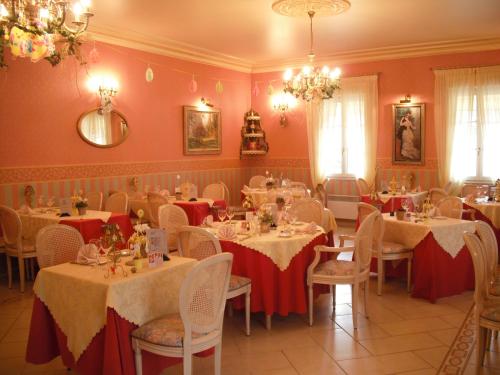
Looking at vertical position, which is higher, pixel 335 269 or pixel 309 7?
pixel 309 7

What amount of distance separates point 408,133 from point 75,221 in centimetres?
639

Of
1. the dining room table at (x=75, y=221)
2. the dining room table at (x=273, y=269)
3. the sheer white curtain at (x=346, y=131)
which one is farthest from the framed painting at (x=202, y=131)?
the dining room table at (x=273, y=269)

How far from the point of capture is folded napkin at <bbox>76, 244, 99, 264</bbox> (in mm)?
3455

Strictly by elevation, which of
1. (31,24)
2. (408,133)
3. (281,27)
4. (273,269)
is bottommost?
(273,269)

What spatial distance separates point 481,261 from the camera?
10.9ft

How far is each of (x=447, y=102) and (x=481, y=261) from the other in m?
6.13

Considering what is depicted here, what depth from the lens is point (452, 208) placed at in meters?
6.00

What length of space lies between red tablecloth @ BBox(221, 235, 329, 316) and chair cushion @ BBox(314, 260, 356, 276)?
0.55 ft

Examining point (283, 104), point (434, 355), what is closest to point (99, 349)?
point (434, 355)

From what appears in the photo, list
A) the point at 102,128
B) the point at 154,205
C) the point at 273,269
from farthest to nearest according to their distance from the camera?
1. the point at 102,128
2. the point at 154,205
3. the point at 273,269

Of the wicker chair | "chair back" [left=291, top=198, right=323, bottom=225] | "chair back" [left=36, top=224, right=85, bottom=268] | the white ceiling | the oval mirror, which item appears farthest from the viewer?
the oval mirror
